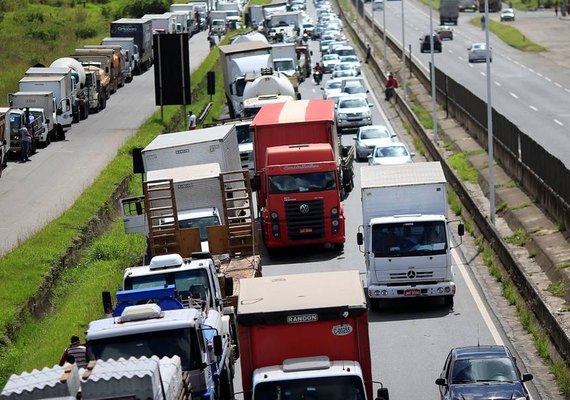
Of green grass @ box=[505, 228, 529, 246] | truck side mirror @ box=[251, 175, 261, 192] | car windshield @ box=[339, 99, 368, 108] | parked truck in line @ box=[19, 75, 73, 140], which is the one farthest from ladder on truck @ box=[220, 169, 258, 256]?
parked truck in line @ box=[19, 75, 73, 140]

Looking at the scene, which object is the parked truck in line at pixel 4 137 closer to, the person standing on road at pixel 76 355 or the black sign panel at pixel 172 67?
the black sign panel at pixel 172 67

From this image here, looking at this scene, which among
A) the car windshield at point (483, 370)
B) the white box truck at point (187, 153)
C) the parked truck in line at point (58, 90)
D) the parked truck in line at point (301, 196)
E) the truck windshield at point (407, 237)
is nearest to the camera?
the car windshield at point (483, 370)

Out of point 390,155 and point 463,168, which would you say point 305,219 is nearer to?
point 390,155

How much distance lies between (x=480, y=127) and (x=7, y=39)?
54864 millimetres

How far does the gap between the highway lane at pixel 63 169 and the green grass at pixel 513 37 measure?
40.9 metres

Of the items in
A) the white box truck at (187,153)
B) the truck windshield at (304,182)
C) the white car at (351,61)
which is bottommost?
the white car at (351,61)

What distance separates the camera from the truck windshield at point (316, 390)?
17.9 meters

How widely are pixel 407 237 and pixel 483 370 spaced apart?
29.7 feet

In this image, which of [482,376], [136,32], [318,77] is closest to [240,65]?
[318,77]

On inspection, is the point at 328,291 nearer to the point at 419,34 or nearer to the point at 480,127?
the point at 480,127

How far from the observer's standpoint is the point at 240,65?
224 ft

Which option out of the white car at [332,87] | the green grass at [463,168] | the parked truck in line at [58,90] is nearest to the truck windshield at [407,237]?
the green grass at [463,168]

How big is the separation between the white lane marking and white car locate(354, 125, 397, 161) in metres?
17.9

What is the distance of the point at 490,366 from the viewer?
21.5 m
